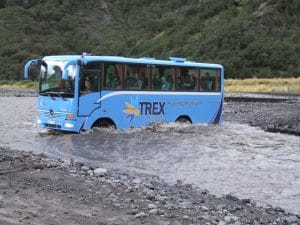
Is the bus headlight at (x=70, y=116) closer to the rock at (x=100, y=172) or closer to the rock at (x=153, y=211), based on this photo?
the rock at (x=100, y=172)

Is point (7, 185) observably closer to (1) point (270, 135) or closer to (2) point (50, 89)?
(2) point (50, 89)

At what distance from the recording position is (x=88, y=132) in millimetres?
19656

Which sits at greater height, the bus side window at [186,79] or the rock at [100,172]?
the bus side window at [186,79]

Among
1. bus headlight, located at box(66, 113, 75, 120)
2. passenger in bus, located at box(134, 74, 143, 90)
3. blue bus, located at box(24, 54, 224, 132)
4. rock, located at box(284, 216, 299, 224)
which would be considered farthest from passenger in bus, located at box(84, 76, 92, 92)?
rock, located at box(284, 216, 299, 224)

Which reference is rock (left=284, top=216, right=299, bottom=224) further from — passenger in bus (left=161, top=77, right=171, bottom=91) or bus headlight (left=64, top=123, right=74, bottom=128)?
passenger in bus (left=161, top=77, right=171, bottom=91)

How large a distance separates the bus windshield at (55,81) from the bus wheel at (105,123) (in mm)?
1547

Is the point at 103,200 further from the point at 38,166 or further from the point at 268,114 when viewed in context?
the point at 268,114

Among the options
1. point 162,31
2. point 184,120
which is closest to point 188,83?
point 184,120

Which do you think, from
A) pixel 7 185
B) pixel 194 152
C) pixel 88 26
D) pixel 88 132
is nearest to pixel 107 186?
pixel 7 185

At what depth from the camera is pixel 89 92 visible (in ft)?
63.9

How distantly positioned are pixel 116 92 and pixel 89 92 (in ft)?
4.18

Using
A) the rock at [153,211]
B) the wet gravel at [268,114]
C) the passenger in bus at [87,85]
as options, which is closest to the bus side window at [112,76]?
the passenger in bus at [87,85]

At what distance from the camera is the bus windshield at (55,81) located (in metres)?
19.2

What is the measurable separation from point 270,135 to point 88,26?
297ft
